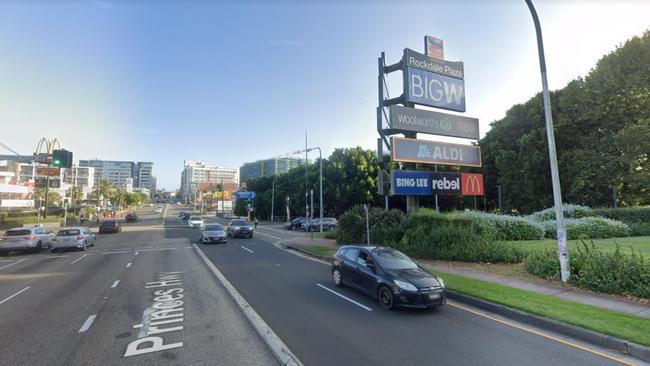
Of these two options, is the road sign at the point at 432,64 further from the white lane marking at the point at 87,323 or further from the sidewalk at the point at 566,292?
the white lane marking at the point at 87,323

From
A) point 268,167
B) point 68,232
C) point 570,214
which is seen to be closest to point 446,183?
point 570,214

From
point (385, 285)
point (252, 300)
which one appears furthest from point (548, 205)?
point (252, 300)

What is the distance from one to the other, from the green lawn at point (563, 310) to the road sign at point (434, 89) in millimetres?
11853

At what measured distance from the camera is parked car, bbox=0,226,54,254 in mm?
20109

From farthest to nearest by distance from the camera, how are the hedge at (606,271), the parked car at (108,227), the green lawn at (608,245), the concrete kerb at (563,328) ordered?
the parked car at (108,227) → the green lawn at (608,245) → the hedge at (606,271) → the concrete kerb at (563,328)

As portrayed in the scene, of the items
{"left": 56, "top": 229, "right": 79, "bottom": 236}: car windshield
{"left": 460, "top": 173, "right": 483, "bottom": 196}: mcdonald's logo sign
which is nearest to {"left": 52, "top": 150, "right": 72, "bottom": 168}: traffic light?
{"left": 56, "top": 229, "right": 79, "bottom": 236}: car windshield

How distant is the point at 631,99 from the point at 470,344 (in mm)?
29836

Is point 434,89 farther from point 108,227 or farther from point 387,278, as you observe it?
point 108,227

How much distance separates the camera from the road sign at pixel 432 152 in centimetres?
1750

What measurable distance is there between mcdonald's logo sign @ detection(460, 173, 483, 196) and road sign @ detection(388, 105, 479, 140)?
96.4 inches

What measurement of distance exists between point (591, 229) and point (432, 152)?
1095 centimetres

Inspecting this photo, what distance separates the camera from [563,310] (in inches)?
305

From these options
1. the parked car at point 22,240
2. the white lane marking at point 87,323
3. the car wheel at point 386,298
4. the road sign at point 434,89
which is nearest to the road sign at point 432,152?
the road sign at point 434,89

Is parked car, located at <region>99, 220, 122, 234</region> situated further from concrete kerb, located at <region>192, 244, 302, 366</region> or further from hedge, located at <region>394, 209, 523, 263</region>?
concrete kerb, located at <region>192, 244, 302, 366</region>
